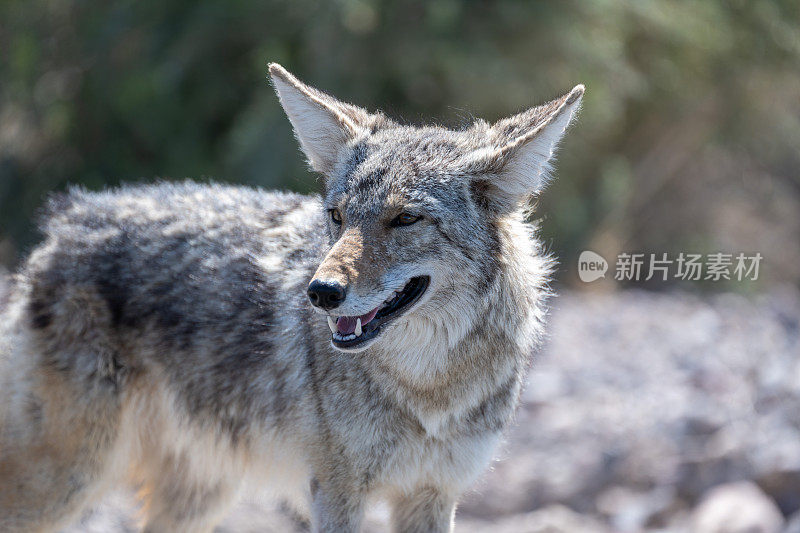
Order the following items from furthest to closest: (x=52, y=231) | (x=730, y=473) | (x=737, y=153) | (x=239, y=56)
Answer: (x=737, y=153), (x=239, y=56), (x=730, y=473), (x=52, y=231)

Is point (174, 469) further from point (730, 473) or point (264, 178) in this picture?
point (264, 178)

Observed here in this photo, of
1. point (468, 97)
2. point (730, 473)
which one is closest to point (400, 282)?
point (730, 473)

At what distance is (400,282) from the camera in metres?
4.10

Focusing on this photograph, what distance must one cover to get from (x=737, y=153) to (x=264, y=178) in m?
7.66

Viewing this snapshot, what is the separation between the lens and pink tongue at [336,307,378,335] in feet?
13.4

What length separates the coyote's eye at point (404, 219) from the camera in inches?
166

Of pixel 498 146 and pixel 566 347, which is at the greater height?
pixel 498 146

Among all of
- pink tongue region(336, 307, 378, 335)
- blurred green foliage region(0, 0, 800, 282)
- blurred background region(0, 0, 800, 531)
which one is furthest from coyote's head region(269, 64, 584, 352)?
blurred green foliage region(0, 0, 800, 282)

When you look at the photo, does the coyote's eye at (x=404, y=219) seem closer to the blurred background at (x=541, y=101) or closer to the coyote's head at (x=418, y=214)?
the coyote's head at (x=418, y=214)

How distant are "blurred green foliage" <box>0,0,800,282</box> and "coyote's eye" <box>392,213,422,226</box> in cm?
687

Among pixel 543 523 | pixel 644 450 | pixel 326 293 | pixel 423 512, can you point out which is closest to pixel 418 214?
pixel 326 293

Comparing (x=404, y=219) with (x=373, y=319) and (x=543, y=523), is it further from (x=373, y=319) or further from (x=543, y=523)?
(x=543, y=523)

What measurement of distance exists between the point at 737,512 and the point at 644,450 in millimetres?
1057

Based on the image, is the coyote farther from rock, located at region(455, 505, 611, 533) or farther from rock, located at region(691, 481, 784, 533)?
rock, located at region(691, 481, 784, 533)
